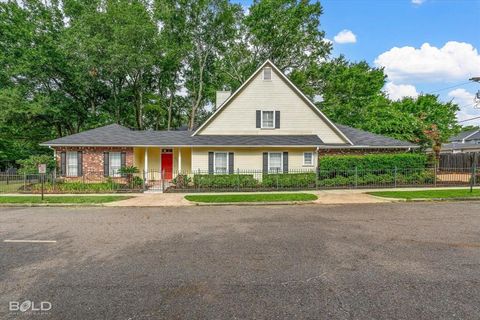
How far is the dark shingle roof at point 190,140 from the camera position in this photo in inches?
727

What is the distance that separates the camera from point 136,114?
35531 mm

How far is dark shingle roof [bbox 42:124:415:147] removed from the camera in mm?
18453

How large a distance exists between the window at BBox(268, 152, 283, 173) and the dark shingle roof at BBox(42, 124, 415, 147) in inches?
38.9

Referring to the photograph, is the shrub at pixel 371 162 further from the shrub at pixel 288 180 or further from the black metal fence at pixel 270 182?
the shrub at pixel 288 180

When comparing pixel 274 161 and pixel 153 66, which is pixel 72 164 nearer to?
pixel 274 161

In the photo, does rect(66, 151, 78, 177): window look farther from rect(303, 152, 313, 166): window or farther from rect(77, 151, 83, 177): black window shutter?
rect(303, 152, 313, 166): window

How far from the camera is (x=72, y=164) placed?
18953 millimetres

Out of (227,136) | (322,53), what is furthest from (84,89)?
(322,53)

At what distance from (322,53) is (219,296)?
3497 centimetres

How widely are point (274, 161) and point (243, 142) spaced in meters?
2.69

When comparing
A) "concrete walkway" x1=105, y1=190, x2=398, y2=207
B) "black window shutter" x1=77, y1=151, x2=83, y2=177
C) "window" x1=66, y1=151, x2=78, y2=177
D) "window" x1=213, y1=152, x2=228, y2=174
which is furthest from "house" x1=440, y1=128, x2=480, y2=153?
"window" x1=66, y1=151, x2=78, y2=177

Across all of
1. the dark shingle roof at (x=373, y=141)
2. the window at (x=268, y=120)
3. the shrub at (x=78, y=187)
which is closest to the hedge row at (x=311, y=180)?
the dark shingle roof at (x=373, y=141)

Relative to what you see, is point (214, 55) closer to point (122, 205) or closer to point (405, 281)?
point (122, 205)

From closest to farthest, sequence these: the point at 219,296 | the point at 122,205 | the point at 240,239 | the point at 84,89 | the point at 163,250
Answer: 1. the point at 219,296
2. the point at 163,250
3. the point at 240,239
4. the point at 122,205
5. the point at 84,89
